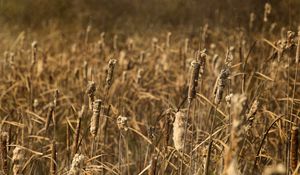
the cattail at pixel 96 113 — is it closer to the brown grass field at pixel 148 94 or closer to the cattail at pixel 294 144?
the brown grass field at pixel 148 94

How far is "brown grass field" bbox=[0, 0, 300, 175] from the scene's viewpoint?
1.76 metres

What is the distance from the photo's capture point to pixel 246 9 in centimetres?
758

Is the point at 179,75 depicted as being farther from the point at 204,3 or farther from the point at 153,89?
the point at 204,3

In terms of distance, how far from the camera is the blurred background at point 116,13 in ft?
28.9

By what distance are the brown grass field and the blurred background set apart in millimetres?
34

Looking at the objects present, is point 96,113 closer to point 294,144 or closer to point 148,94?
point 294,144

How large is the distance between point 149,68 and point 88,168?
2682 mm

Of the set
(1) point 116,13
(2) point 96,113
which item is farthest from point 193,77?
(1) point 116,13

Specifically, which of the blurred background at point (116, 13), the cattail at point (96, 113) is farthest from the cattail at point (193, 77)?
the blurred background at point (116, 13)

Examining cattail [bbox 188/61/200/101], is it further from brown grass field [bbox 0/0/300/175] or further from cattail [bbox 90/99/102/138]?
cattail [bbox 90/99/102/138]

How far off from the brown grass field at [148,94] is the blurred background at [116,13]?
0.03 meters

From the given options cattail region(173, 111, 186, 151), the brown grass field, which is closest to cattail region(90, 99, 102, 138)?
the brown grass field

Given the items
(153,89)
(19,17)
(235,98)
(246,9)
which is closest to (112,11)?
(19,17)

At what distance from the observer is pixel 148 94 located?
3.46m
